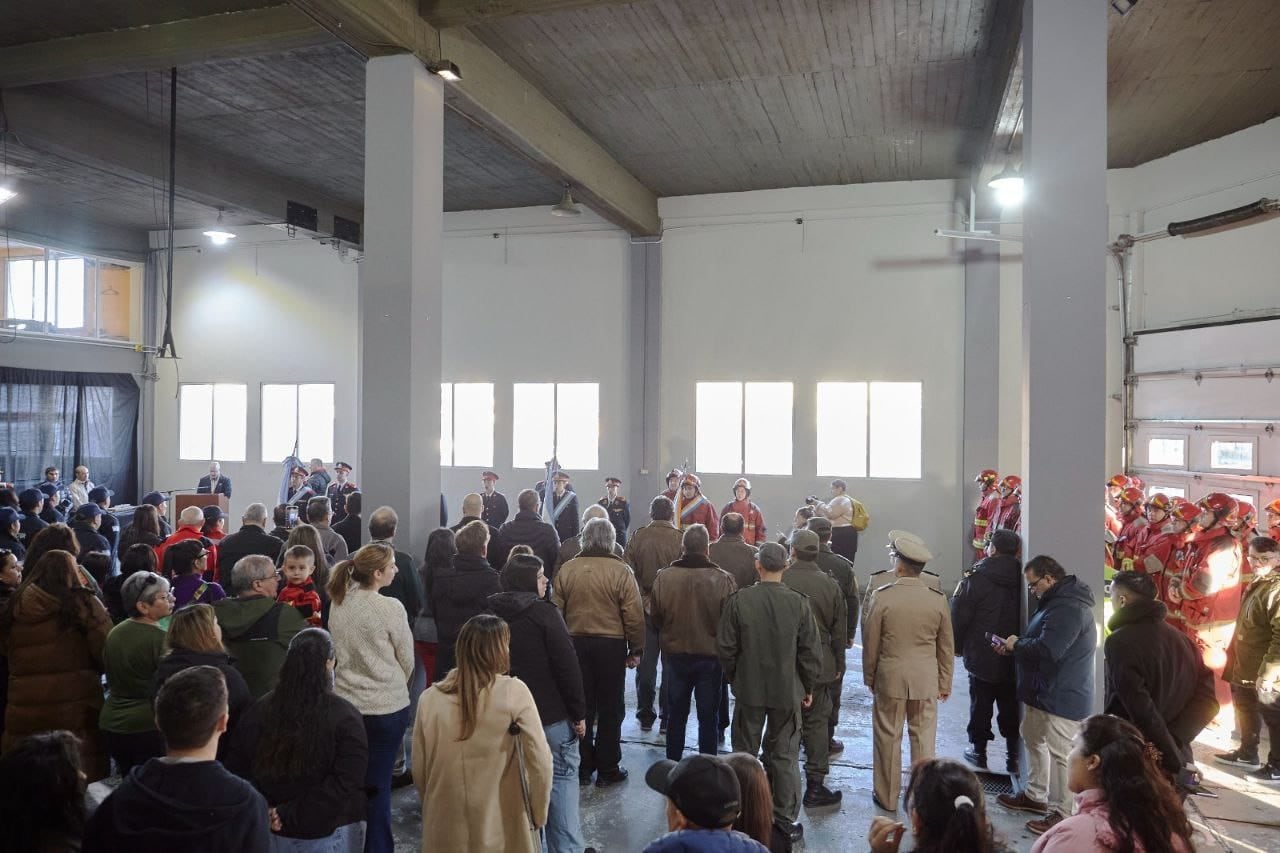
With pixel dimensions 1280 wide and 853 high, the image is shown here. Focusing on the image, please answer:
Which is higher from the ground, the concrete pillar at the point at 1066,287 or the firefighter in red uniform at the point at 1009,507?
the concrete pillar at the point at 1066,287

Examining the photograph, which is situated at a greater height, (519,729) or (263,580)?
(263,580)

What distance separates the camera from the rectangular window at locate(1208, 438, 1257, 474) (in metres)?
8.42

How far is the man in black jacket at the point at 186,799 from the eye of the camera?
196 centimetres

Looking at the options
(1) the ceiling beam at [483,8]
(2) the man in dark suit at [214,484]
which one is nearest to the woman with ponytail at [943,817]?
(1) the ceiling beam at [483,8]

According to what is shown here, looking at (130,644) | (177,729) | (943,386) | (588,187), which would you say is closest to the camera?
(177,729)

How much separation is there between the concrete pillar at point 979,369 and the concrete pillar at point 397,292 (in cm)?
748

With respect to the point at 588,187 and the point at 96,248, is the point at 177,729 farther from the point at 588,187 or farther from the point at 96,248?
the point at 96,248

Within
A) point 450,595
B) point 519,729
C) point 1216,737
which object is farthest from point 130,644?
point 1216,737

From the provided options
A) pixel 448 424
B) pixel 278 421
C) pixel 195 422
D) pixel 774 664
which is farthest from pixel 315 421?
pixel 774 664

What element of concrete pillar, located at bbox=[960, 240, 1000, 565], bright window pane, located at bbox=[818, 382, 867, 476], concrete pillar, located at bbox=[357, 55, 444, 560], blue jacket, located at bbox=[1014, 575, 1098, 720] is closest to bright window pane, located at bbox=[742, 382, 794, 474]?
bright window pane, located at bbox=[818, 382, 867, 476]

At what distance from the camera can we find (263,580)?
3.58 meters

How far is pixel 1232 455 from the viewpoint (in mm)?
8648

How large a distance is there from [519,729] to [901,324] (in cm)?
960

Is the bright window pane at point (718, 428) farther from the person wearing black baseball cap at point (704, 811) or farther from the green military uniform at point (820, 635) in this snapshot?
the person wearing black baseball cap at point (704, 811)
